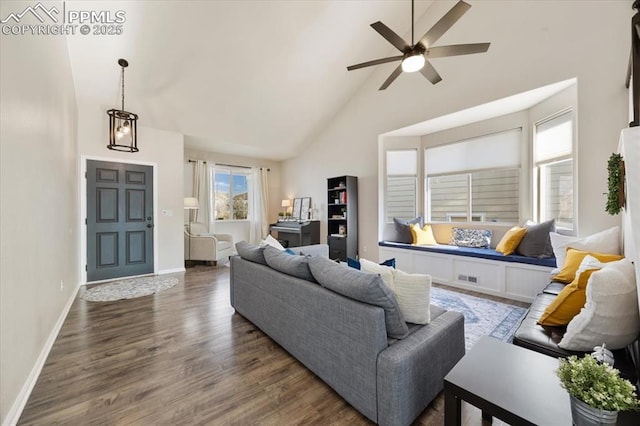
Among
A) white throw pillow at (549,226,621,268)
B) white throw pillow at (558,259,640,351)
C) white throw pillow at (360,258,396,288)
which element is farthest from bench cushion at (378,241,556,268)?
white throw pillow at (360,258,396,288)

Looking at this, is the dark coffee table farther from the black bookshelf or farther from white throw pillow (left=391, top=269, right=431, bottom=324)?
the black bookshelf

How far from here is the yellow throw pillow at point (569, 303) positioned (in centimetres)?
159

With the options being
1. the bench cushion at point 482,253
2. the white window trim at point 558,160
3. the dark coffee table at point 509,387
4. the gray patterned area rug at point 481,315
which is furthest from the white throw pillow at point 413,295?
the white window trim at point 558,160

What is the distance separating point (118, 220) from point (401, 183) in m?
5.22

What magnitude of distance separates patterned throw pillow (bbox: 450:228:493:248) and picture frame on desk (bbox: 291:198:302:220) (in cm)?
377

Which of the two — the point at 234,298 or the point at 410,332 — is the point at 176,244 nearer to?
the point at 234,298

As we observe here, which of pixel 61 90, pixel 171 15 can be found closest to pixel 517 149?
pixel 171 15

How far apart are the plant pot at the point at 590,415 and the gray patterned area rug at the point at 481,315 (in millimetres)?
1590

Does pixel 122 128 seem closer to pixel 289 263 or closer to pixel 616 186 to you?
pixel 289 263

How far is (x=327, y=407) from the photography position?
1612 millimetres

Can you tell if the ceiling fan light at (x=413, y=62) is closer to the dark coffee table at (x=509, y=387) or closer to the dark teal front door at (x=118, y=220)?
the dark coffee table at (x=509, y=387)

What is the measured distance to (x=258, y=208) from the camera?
24.3 ft

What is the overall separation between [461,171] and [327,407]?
433 cm

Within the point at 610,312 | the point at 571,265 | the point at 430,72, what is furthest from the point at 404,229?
the point at 610,312
